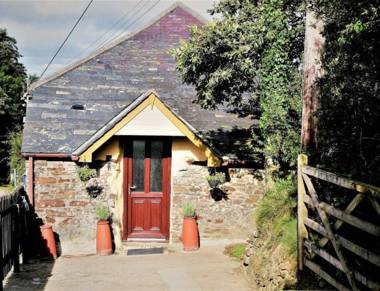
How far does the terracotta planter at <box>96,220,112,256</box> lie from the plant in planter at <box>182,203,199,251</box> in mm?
1861

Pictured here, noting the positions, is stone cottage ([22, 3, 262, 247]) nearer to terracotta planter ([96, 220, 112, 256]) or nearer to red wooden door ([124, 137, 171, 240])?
red wooden door ([124, 137, 171, 240])

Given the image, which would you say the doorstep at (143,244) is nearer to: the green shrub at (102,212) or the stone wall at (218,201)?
the stone wall at (218,201)

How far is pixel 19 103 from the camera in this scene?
37000 millimetres

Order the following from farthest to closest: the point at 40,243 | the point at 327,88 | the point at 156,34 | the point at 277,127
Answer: the point at 156,34, the point at 40,243, the point at 277,127, the point at 327,88

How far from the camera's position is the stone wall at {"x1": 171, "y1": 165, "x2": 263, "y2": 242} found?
1299cm

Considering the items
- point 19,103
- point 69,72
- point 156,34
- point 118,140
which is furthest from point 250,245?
point 19,103

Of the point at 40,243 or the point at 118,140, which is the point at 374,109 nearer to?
the point at 118,140

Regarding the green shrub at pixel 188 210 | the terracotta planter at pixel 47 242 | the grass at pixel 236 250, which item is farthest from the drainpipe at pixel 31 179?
the grass at pixel 236 250

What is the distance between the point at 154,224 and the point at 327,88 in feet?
22.9

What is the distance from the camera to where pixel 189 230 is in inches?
492

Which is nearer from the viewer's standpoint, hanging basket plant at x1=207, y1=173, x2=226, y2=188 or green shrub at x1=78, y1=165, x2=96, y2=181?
green shrub at x1=78, y1=165, x2=96, y2=181

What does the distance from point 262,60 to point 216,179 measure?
10.7ft

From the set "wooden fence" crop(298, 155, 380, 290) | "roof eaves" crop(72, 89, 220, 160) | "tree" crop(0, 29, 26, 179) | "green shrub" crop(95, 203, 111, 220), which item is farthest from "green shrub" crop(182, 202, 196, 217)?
"tree" crop(0, 29, 26, 179)

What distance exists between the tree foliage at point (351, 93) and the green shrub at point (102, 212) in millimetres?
6258
